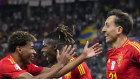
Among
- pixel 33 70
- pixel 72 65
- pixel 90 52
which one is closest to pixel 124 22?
pixel 90 52

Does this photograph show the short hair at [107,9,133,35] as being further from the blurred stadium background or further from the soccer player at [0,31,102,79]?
the blurred stadium background

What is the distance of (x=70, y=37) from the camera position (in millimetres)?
4867

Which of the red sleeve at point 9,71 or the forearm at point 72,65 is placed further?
the red sleeve at point 9,71

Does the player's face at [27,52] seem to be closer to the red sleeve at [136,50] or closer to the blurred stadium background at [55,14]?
the red sleeve at [136,50]

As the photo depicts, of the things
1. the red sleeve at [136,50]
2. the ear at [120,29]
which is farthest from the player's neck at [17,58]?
the red sleeve at [136,50]

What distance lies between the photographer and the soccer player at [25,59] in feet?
12.0

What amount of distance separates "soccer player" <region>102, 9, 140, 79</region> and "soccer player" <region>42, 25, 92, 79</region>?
64 centimetres

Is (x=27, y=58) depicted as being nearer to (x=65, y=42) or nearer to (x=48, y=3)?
(x=65, y=42)

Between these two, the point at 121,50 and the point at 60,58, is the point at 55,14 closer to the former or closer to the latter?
the point at 121,50

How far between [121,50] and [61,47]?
1.39 metres

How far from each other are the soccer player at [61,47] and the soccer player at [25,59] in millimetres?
456

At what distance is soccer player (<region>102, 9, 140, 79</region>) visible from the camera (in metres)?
3.81

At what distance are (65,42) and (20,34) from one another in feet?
3.05

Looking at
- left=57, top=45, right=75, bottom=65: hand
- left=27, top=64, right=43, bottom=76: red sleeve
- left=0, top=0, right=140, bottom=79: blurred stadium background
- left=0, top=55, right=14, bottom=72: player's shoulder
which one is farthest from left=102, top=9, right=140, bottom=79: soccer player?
left=0, top=0, right=140, bottom=79: blurred stadium background
